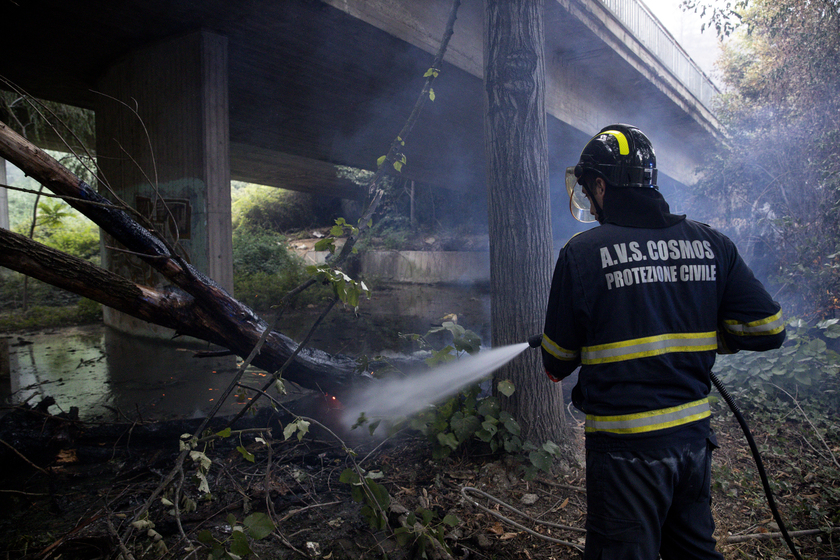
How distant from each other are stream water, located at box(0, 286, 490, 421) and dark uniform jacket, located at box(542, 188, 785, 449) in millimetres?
1965

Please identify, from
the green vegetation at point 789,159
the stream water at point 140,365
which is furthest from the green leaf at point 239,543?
the green vegetation at point 789,159

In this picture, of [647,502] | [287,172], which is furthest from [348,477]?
[287,172]

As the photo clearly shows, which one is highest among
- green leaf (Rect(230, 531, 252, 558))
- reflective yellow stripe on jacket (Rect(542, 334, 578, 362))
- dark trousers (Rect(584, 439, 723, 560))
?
reflective yellow stripe on jacket (Rect(542, 334, 578, 362))

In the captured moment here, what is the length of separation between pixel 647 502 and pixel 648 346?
53 centimetres

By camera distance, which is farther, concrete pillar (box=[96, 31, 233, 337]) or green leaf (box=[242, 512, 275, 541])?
concrete pillar (box=[96, 31, 233, 337])

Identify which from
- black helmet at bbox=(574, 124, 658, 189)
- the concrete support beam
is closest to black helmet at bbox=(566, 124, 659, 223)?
black helmet at bbox=(574, 124, 658, 189)

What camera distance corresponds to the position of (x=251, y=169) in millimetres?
19125

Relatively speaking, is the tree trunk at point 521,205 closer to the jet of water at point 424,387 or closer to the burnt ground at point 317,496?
the jet of water at point 424,387

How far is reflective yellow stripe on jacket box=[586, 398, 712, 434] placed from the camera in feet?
5.00

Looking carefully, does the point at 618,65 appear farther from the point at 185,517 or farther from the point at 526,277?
the point at 185,517

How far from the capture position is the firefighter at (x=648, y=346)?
5.03 feet

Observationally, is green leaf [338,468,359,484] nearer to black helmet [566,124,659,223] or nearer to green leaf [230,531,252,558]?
green leaf [230,531,252,558]

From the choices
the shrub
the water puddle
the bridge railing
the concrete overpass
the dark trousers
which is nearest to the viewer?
the dark trousers

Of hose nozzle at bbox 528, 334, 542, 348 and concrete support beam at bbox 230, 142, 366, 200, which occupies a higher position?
concrete support beam at bbox 230, 142, 366, 200
